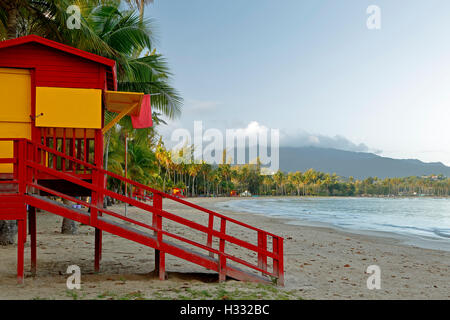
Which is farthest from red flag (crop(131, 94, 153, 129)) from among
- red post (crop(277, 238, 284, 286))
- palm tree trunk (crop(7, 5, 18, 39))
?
red post (crop(277, 238, 284, 286))

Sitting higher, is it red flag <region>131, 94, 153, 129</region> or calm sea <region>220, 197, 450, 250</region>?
red flag <region>131, 94, 153, 129</region>

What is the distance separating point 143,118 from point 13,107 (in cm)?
390

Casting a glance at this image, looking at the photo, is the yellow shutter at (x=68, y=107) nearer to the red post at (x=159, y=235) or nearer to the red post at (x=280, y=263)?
the red post at (x=159, y=235)

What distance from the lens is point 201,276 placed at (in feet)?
27.5

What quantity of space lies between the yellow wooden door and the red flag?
3310 millimetres

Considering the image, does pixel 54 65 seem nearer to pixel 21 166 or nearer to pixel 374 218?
pixel 21 166

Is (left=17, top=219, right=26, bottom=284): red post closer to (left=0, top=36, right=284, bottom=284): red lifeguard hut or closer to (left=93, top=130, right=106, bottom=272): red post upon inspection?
(left=0, top=36, right=284, bottom=284): red lifeguard hut

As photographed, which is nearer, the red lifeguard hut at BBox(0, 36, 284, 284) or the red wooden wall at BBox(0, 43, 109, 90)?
the red lifeguard hut at BBox(0, 36, 284, 284)

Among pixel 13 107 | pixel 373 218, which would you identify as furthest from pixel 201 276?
pixel 373 218

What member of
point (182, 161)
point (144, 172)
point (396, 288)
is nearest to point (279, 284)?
point (396, 288)

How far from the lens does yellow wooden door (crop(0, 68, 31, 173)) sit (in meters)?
7.93

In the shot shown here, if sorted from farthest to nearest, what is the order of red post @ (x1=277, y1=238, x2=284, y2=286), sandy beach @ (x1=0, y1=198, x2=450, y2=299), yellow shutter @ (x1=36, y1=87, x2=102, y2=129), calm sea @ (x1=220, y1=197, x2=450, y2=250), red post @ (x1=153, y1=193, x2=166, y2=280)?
calm sea @ (x1=220, y1=197, x2=450, y2=250), yellow shutter @ (x1=36, y1=87, x2=102, y2=129), red post @ (x1=277, y1=238, x2=284, y2=286), red post @ (x1=153, y1=193, x2=166, y2=280), sandy beach @ (x1=0, y1=198, x2=450, y2=299)

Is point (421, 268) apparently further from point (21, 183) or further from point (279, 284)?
point (21, 183)

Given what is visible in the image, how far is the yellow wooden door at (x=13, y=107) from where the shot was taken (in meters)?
7.93
